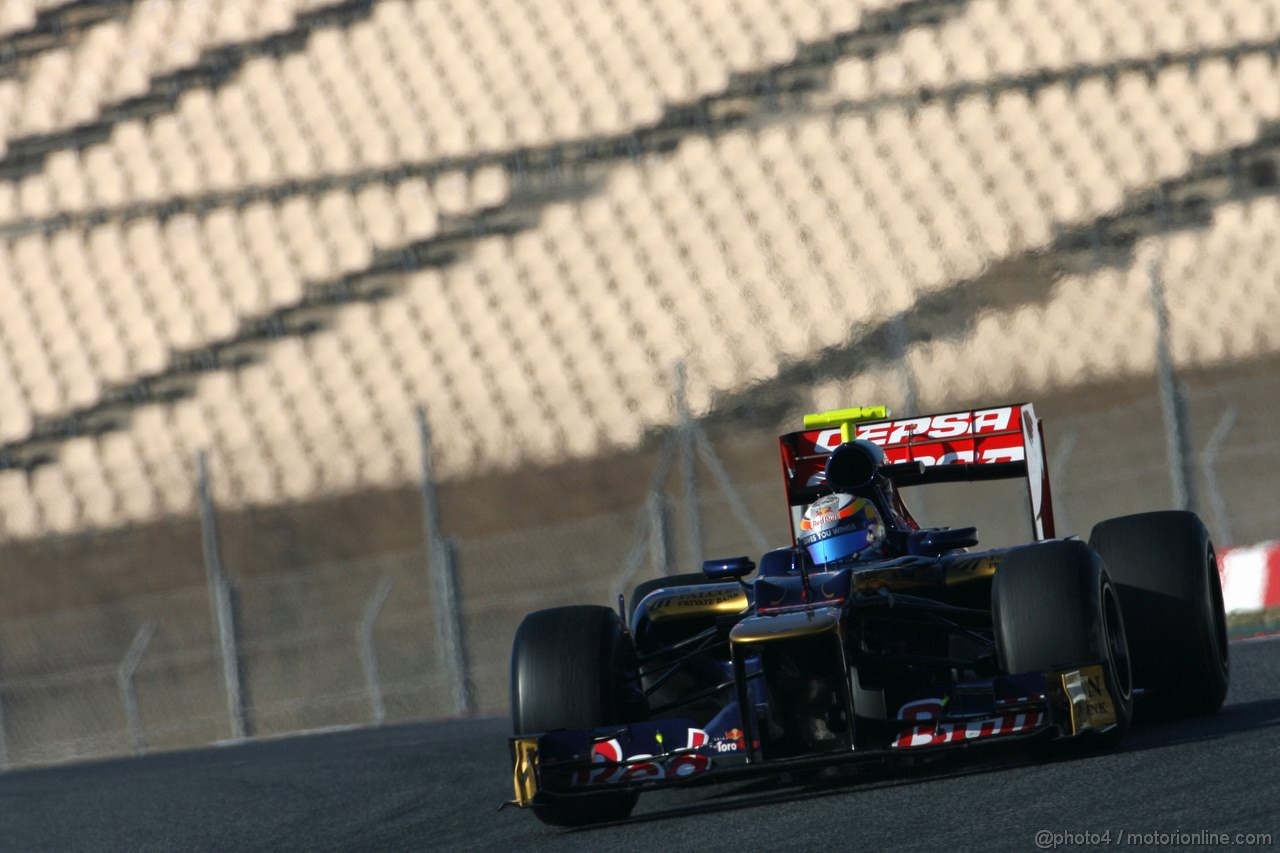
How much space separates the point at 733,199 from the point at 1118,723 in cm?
1282

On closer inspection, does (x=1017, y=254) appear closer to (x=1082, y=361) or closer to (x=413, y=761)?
(x=1082, y=361)

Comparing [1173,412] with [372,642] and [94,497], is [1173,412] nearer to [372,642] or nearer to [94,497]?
[372,642]

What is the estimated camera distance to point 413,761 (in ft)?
26.0

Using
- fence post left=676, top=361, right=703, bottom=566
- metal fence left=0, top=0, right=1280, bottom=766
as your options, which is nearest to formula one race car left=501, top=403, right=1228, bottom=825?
fence post left=676, top=361, right=703, bottom=566

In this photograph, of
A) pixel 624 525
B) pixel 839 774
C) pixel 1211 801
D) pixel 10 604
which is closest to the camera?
pixel 1211 801

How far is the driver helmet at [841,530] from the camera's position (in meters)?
6.27

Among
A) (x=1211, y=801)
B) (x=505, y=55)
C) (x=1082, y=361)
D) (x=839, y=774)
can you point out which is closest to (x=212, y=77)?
(x=505, y=55)

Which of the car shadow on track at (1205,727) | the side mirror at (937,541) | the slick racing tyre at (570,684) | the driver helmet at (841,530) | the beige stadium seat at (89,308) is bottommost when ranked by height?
the car shadow on track at (1205,727)

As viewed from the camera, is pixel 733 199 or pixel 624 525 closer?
pixel 624 525

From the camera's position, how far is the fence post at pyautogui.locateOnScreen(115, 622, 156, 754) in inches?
462

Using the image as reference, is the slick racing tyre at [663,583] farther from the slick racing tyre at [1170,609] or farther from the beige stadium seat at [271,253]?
the beige stadium seat at [271,253]

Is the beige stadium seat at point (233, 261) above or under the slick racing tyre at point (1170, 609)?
above

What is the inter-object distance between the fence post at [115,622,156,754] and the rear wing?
5792 millimetres

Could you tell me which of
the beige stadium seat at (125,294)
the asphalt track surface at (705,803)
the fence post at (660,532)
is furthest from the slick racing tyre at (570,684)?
the beige stadium seat at (125,294)
